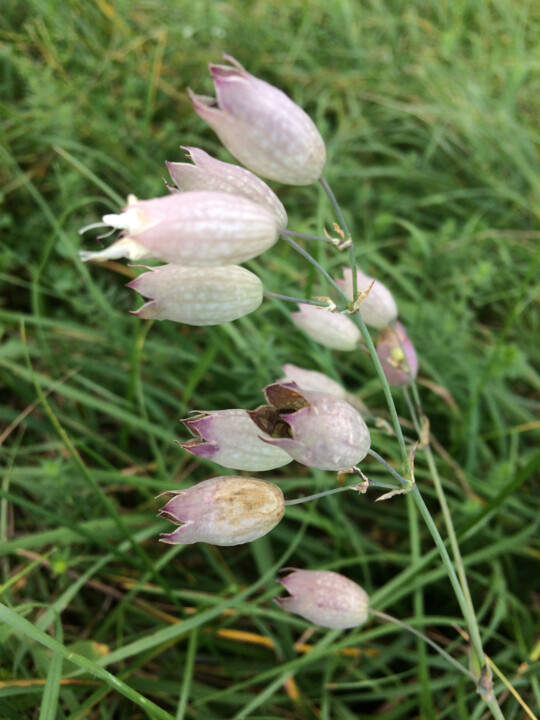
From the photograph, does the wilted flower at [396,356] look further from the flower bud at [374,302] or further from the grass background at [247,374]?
the grass background at [247,374]

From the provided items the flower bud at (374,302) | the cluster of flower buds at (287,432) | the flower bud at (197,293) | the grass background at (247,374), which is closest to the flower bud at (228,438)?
the cluster of flower buds at (287,432)

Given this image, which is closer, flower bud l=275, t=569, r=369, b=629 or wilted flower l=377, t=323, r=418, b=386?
flower bud l=275, t=569, r=369, b=629

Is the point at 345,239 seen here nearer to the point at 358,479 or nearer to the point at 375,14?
the point at 358,479

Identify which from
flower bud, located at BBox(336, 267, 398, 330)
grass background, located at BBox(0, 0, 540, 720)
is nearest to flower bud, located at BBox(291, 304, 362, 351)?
flower bud, located at BBox(336, 267, 398, 330)

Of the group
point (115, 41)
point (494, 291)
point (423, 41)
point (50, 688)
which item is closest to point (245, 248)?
point (50, 688)

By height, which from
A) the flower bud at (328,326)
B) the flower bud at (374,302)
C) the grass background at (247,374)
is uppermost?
the flower bud at (374,302)

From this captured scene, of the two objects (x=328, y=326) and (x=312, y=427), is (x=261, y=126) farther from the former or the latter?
(x=328, y=326)

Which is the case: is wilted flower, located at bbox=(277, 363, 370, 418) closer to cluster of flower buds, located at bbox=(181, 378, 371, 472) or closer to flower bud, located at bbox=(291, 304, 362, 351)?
flower bud, located at bbox=(291, 304, 362, 351)
